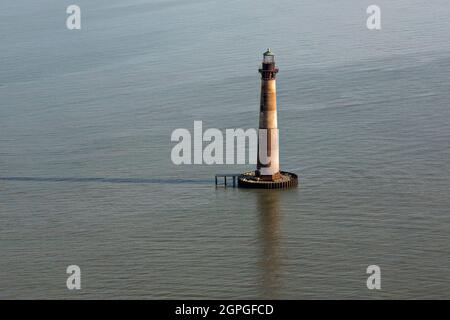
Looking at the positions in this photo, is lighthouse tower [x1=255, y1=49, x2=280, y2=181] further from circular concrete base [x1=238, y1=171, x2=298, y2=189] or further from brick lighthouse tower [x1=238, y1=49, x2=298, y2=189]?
circular concrete base [x1=238, y1=171, x2=298, y2=189]

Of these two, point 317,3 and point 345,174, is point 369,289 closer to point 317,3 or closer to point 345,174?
point 345,174

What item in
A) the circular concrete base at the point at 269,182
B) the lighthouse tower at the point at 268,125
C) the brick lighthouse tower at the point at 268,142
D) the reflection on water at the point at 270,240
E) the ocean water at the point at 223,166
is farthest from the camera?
the circular concrete base at the point at 269,182

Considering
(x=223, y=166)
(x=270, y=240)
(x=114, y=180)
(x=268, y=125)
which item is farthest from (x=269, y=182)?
(x=270, y=240)

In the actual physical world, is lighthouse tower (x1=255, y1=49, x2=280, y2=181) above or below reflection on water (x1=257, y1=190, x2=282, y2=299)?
above

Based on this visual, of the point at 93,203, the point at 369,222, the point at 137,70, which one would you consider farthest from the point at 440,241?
the point at 137,70

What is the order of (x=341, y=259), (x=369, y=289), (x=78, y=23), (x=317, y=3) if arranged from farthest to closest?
(x=317, y=3)
(x=78, y=23)
(x=341, y=259)
(x=369, y=289)

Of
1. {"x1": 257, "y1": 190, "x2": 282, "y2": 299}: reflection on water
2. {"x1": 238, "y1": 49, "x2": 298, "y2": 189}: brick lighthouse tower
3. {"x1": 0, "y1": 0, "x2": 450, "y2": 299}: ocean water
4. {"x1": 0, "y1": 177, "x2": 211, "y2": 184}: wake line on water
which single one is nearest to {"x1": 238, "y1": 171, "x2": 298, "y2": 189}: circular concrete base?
{"x1": 238, "y1": 49, "x2": 298, "y2": 189}: brick lighthouse tower

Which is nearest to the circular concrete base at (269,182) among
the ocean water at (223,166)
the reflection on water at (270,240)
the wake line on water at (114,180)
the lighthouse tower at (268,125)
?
the lighthouse tower at (268,125)

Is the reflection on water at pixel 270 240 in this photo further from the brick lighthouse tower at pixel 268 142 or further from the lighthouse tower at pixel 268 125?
the lighthouse tower at pixel 268 125
